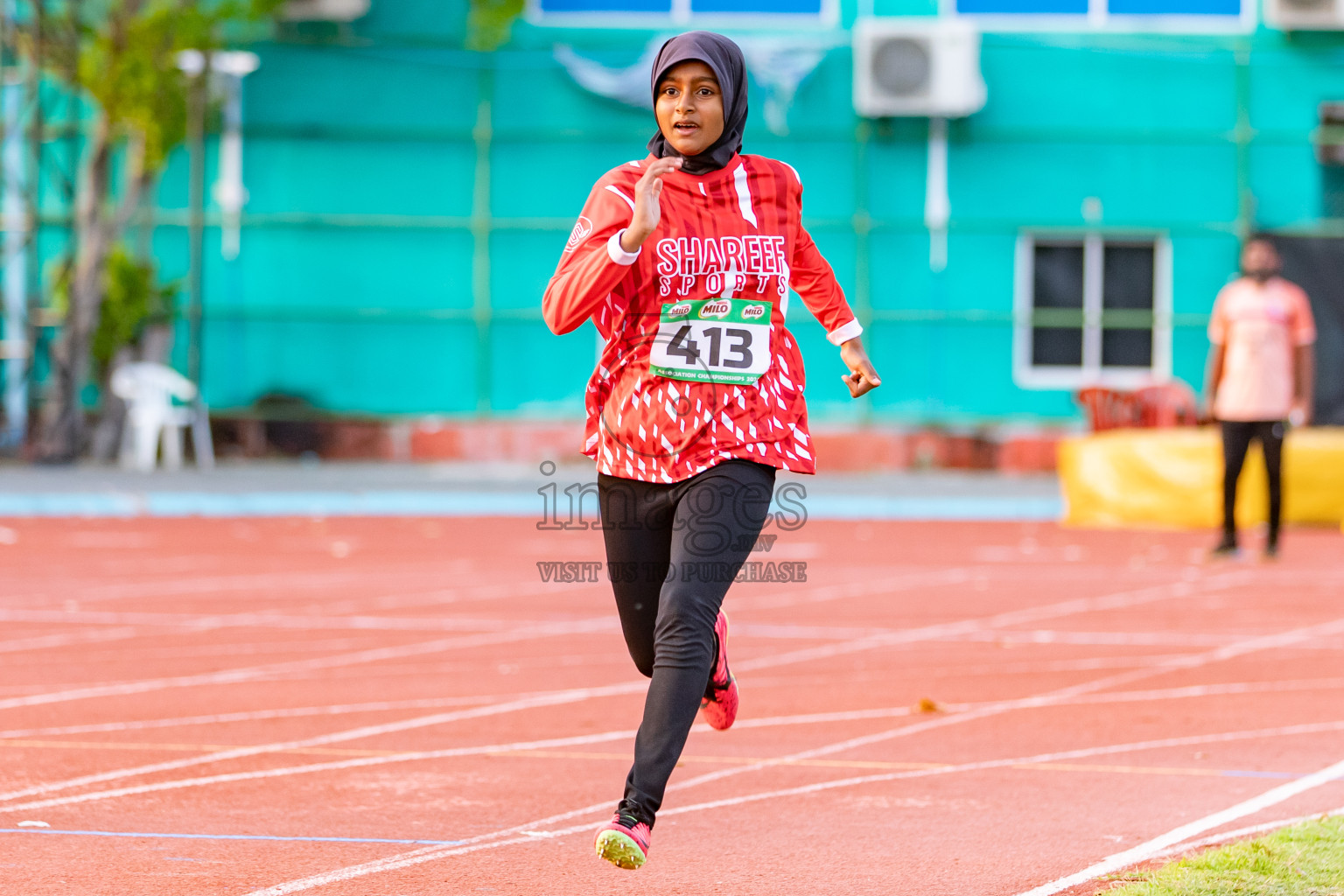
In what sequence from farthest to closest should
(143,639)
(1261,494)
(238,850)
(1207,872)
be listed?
1. (1261,494)
2. (143,639)
3. (238,850)
4. (1207,872)

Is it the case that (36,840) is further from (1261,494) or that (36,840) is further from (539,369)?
(539,369)

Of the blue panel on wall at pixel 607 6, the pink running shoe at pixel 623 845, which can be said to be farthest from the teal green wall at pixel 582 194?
the pink running shoe at pixel 623 845

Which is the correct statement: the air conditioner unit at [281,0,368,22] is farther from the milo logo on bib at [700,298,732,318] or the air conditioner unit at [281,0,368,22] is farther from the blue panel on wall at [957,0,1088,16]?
the milo logo on bib at [700,298,732,318]

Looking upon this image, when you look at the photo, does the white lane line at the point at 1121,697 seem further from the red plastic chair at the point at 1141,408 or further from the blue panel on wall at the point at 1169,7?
the blue panel on wall at the point at 1169,7

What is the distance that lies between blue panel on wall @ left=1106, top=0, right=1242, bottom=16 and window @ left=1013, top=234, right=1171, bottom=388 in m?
2.53

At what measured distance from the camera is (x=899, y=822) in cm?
502

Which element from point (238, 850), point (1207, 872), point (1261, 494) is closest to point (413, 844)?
point (238, 850)

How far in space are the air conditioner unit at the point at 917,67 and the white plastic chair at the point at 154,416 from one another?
7969 millimetres

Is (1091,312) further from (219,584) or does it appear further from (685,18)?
(219,584)

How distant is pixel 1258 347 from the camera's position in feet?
38.3

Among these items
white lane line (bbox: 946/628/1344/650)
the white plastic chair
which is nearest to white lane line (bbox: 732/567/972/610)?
white lane line (bbox: 946/628/1344/650)

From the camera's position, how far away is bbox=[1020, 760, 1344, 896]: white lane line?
4379 mm

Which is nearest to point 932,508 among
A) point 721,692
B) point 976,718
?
point 976,718

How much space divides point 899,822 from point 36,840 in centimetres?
214
